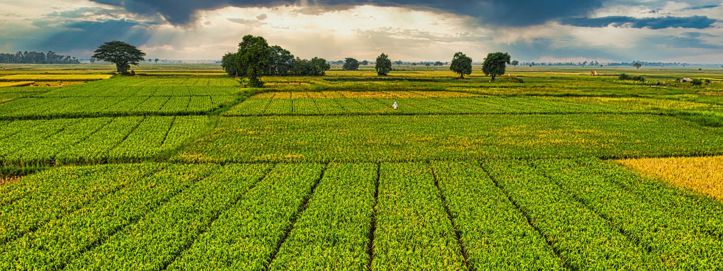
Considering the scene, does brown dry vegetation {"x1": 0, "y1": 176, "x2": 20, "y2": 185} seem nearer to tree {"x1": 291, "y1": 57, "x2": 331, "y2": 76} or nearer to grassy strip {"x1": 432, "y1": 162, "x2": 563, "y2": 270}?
grassy strip {"x1": 432, "y1": 162, "x2": 563, "y2": 270}

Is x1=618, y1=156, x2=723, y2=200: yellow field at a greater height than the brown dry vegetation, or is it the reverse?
x1=618, y1=156, x2=723, y2=200: yellow field

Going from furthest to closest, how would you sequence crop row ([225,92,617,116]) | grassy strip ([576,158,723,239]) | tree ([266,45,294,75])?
tree ([266,45,294,75]) < crop row ([225,92,617,116]) < grassy strip ([576,158,723,239])

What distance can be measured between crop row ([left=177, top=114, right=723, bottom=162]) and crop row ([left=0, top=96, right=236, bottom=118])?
35.4 ft

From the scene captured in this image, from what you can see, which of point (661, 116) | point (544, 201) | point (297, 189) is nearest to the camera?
point (544, 201)

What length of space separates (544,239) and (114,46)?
180 m

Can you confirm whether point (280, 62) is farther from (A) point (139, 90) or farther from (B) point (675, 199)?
(B) point (675, 199)

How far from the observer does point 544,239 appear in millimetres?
14969

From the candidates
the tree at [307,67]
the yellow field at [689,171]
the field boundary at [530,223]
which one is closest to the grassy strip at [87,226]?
the field boundary at [530,223]

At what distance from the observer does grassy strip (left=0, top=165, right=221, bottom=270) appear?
1368cm

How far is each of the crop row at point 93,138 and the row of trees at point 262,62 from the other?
172 ft

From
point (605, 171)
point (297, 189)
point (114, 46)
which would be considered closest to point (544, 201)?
point (605, 171)

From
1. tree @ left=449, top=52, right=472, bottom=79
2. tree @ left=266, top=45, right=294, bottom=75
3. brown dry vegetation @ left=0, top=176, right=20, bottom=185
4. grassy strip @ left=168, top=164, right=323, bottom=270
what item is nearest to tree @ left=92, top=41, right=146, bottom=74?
tree @ left=266, top=45, right=294, bottom=75

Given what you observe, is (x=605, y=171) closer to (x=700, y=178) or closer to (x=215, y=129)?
(x=700, y=178)

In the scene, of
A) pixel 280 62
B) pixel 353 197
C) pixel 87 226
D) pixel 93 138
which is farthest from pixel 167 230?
pixel 280 62
